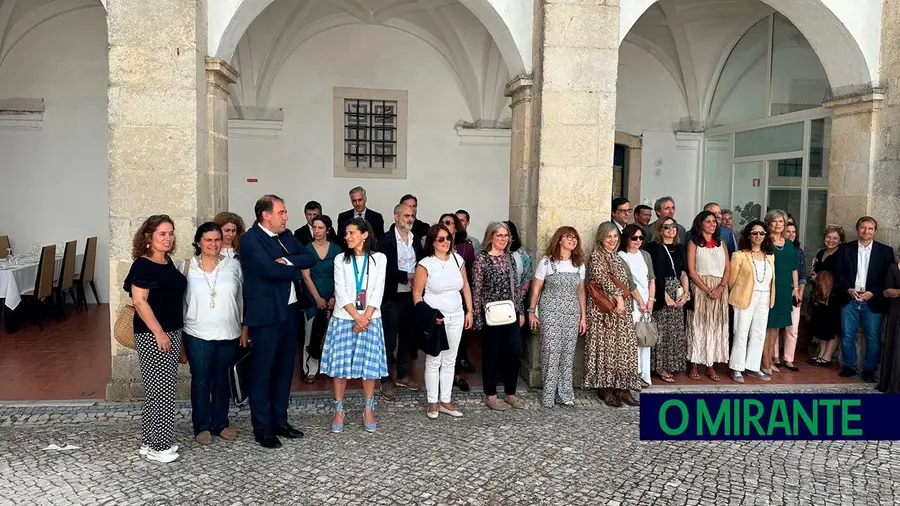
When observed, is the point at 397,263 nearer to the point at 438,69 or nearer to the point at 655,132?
the point at 438,69

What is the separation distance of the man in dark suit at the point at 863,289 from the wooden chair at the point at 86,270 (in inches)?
380

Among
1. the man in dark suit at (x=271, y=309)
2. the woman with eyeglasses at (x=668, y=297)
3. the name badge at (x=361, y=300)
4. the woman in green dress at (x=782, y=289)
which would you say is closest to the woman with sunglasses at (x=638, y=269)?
the woman with eyeglasses at (x=668, y=297)

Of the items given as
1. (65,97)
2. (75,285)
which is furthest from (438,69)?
(75,285)

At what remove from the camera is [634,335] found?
575 centimetres

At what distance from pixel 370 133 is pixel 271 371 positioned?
715 cm

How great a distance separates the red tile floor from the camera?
584 centimetres

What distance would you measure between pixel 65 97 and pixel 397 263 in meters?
7.25

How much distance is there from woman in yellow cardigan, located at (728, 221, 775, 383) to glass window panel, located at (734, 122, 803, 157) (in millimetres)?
3665

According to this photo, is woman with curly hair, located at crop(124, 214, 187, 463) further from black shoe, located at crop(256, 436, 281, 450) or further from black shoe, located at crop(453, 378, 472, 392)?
black shoe, located at crop(453, 378, 472, 392)

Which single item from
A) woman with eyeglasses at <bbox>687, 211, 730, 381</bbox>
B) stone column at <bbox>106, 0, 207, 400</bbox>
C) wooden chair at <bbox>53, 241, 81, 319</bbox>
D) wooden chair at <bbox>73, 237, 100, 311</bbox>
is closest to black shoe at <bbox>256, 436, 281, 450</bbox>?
stone column at <bbox>106, 0, 207, 400</bbox>

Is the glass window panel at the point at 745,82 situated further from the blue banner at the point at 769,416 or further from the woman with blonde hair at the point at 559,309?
the woman with blonde hair at the point at 559,309

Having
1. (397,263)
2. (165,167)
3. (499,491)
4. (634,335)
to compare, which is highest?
(165,167)

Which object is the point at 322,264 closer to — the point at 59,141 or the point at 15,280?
the point at 15,280

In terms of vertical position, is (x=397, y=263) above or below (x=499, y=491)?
above
